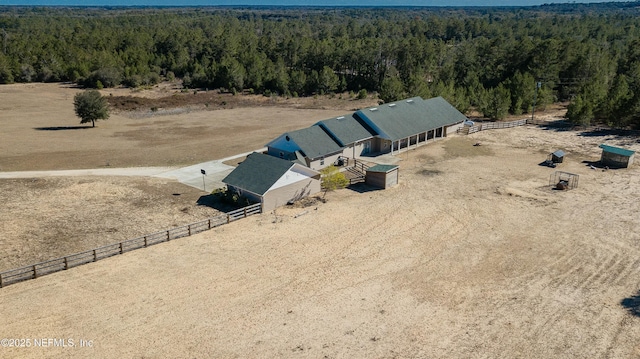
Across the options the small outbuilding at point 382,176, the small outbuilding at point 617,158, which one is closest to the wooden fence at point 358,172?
the small outbuilding at point 382,176

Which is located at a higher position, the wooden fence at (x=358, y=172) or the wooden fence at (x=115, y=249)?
the wooden fence at (x=358, y=172)

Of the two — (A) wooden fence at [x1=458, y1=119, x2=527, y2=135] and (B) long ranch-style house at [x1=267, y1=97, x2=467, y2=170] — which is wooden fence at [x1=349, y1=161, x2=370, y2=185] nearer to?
(B) long ranch-style house at [x1=267, y1=97, x2=467, y2=170]

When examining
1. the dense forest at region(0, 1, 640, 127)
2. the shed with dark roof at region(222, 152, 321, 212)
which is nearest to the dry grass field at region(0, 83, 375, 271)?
the shed with dark roof at region(222, 152, 321, 212)

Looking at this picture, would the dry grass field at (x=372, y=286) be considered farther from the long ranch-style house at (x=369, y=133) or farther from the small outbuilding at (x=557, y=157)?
the long ranch-style house at (x=369, y=133)

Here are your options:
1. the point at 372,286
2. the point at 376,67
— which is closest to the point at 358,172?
the point at 372,286

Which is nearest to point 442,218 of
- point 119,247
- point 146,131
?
point 119,247

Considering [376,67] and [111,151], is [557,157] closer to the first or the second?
[111,151]

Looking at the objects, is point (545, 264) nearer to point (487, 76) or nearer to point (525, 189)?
point (525, 189)
